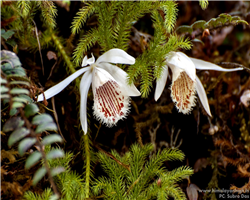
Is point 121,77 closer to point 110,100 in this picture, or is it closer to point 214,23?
point 110,100

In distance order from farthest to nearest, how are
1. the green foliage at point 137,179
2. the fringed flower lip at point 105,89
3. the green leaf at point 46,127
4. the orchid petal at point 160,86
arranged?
the orchid petal at point 160,86, the fringed flower lip at point 105,89, the green foliage at point 137,179, the green leaf at point 46,127

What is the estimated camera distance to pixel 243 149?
1835mm

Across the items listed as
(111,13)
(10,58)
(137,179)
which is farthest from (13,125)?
(111,13)

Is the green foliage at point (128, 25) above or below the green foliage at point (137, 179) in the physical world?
above

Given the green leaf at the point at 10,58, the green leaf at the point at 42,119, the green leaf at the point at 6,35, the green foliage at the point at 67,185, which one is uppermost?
the green leaf at the point at 6,35

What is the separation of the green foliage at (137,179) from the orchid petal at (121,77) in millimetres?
358

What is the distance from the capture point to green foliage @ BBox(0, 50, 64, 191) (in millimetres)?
902

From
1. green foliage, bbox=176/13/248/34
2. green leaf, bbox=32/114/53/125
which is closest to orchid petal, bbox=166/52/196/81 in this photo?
green foliage, bbox=176/13/248/34

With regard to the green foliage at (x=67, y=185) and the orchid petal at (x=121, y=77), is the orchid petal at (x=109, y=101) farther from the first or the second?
the green foliage at (x=67, y=185)

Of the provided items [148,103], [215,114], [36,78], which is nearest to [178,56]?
[148,103]

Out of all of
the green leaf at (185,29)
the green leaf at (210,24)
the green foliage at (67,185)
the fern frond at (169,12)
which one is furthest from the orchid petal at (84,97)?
the green leaf at (210,24)

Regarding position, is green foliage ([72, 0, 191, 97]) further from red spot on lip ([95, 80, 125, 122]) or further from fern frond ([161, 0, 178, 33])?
red spot on lip ([95, 80, 125, 122])

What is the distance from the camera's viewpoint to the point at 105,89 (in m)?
1.53

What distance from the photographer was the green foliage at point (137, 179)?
1331 mm
